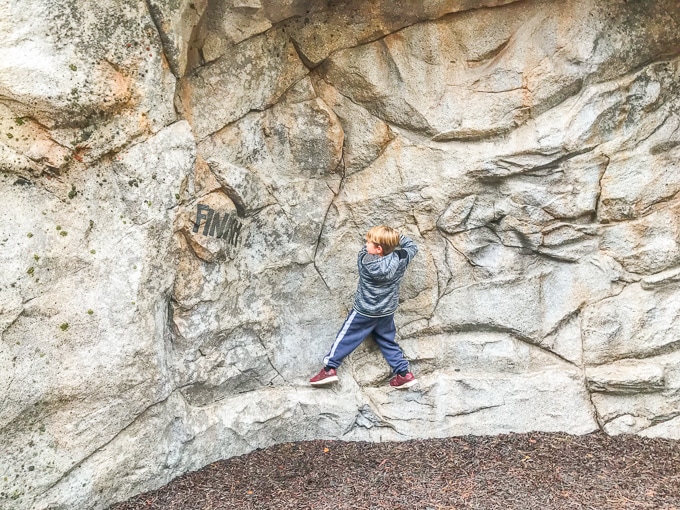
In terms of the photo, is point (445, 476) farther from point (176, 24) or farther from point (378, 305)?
point (176, 24)

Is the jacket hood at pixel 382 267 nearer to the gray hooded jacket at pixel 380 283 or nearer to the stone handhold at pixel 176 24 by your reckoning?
the gray hooded jacket at pixel 380 283

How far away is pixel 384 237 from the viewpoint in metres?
4.38

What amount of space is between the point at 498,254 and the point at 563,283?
0.50 metres

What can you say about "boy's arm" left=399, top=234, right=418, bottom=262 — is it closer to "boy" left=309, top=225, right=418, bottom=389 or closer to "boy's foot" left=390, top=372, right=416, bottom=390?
"boy" left=309, top=225, right=418, bottom=389

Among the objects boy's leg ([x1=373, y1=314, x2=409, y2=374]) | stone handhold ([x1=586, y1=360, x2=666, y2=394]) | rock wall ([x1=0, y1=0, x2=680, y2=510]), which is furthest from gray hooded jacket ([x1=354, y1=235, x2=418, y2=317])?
stone handhold ([x1=586, y1=360, x2=666, y2=394])

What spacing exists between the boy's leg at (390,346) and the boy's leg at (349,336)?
0.10 m

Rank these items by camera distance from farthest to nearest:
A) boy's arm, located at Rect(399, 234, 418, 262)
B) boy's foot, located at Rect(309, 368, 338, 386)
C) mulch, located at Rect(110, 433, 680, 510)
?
boy's foot, located at Rect(309, 368, 338, 386)
boy's arm, located at Rect(399, 234, 418, 262)
mulch, located at Rect(110, 433, 680, 510)

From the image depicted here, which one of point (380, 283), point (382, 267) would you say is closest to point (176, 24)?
point (382, 267)

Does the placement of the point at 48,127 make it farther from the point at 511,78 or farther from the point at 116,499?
the point at 511,78

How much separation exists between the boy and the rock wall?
15 cm

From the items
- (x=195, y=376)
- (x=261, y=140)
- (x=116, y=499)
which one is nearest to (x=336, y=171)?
(x=261, y=140)

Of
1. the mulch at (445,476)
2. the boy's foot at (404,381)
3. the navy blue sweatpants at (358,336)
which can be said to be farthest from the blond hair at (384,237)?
the mulch at (445,476)

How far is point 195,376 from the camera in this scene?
427 centimetres

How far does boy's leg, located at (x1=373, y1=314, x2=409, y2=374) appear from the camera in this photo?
15.4 feet
